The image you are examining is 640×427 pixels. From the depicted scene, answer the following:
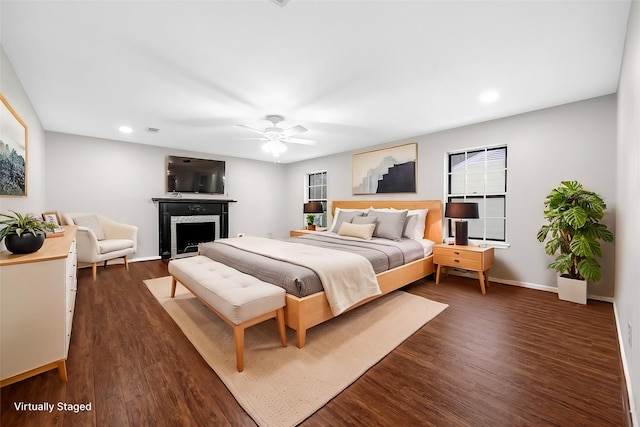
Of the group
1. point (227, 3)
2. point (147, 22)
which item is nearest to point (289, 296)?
point (227, 3)

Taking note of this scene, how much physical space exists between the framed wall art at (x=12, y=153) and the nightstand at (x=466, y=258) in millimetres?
4559

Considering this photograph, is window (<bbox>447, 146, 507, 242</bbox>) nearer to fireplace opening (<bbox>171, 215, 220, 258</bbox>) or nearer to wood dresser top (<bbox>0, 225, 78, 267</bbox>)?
wood dresser top (<bbox>0, 225, 78, 267</bbox>)

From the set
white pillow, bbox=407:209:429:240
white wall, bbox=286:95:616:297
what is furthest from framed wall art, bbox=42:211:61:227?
white wall, bbox=286:95:616:297

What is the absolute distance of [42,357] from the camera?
165 cm

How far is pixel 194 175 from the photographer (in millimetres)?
5812

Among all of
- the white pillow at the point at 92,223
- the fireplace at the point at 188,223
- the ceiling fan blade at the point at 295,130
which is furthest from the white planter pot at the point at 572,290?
the white pillow at the point at 92,223

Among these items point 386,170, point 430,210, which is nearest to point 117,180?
point 386,170

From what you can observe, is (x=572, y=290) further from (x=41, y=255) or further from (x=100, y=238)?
(x=100, y=238)

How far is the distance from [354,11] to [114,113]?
3.46 meters

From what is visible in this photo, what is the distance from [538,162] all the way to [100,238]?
6750 millimetres

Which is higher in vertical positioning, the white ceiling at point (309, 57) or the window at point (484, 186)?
the white ceiling at point (309, 57)

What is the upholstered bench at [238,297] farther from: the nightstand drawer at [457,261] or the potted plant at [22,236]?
the nightstand drawer at [457,261]

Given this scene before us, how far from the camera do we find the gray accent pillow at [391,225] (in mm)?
4004

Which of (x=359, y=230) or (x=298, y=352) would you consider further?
(x=359, y=230)
